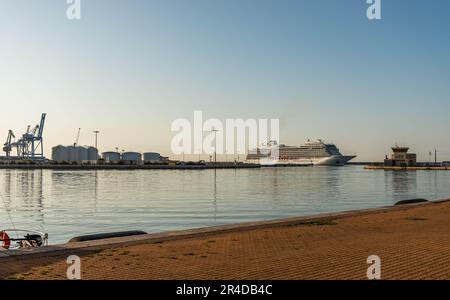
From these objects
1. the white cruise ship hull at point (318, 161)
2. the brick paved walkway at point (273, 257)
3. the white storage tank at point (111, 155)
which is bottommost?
the brick paved walkway at point (273, 257)

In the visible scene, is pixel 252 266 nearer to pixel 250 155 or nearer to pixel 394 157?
pixel 394 157

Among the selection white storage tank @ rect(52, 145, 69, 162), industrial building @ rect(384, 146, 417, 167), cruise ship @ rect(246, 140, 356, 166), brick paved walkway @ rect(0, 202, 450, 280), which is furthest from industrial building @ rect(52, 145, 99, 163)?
brick paved walkway @ rect(0, 202, 450, 280)

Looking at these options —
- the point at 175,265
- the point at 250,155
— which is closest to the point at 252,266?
the point at 175,265

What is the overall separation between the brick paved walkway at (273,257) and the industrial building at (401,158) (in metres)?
152

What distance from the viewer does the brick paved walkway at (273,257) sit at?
7.42 metres

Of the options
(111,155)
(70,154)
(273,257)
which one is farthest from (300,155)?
(273,257)

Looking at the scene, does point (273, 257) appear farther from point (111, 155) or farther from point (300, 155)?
point (111, 155)

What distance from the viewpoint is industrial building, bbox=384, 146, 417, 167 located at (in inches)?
6127

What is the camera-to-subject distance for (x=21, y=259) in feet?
28.9

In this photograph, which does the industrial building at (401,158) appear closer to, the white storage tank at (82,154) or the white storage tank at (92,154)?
the white storage tank at (92,154)

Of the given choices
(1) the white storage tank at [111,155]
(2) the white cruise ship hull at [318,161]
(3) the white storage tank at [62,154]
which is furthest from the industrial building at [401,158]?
(3) the white storage tank at [62,154]

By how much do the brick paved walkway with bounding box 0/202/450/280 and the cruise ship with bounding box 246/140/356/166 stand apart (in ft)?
521

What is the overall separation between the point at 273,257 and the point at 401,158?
526ft
